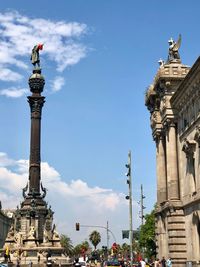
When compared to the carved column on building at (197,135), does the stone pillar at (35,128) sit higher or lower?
higher

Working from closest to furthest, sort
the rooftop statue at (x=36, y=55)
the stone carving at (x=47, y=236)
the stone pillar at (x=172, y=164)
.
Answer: the stone pillar at (x=172, y=164), the stone carving at (x=47, y=236), the rooftop statue at (x=36, y=55)

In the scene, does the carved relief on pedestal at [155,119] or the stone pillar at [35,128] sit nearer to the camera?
the carved relief on pedestal at [155,119]

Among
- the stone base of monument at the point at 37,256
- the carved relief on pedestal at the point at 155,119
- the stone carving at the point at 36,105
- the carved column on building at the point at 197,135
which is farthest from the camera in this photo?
the stone carving at the point at 36,105

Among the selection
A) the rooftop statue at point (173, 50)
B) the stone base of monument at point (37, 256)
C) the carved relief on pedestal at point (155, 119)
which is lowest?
the stone base of monument at point (37, 256)

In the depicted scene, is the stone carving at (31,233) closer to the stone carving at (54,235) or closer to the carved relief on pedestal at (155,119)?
the stone carving at (54,235)

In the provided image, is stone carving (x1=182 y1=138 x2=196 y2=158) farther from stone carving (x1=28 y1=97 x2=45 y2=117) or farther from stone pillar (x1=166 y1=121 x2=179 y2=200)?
stone carving (x1=28 y1=97 x2=45 y2=117)

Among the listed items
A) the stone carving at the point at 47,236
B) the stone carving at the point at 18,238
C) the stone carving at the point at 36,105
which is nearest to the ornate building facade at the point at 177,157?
the stone carving at the point at 47,236

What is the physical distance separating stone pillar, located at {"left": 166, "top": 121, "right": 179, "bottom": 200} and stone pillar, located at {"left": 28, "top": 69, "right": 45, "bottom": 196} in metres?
35.8

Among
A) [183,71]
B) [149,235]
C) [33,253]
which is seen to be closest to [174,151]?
[183,71]

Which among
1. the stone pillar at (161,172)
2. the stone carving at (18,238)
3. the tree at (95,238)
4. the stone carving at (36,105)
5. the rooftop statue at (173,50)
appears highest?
the stone carving at (36,105)

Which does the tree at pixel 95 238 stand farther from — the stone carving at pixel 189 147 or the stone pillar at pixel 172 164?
the stone carving at pixel 189 147

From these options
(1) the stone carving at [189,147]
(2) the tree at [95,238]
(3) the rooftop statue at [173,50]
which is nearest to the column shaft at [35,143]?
(3) the rooftop statue at [173,50]

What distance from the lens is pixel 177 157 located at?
4756 centimetres

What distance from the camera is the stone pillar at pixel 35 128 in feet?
261
